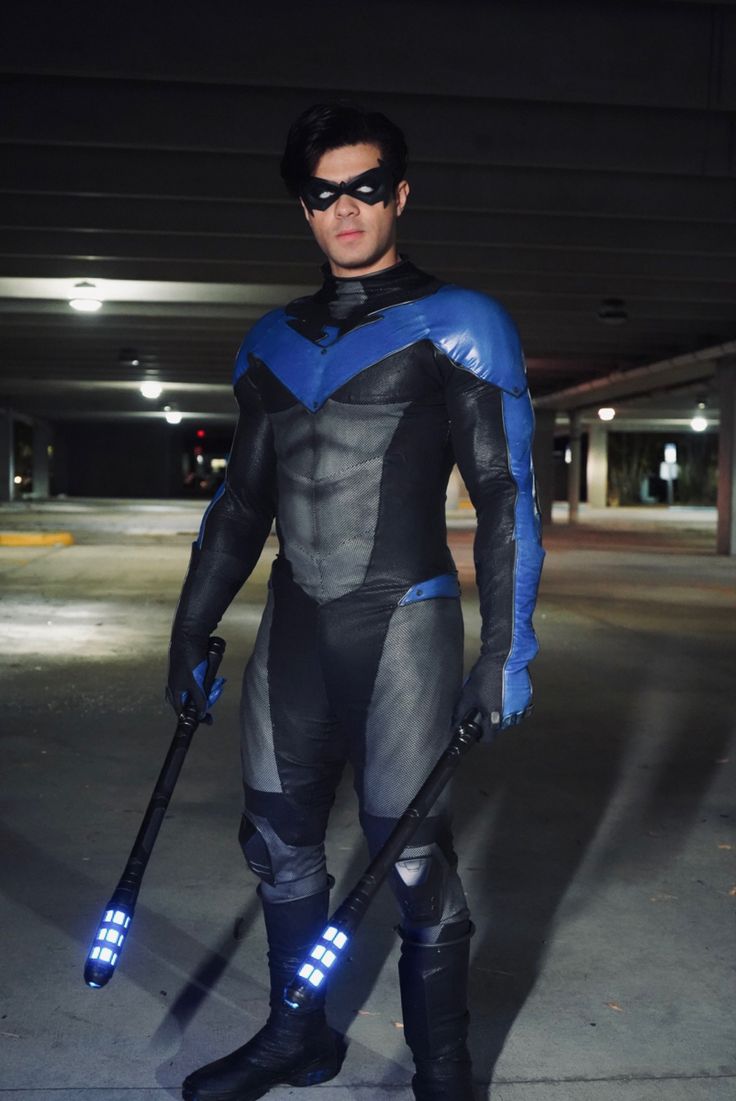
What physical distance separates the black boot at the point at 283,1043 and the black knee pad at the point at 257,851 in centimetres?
8

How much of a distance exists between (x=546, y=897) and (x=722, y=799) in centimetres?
151

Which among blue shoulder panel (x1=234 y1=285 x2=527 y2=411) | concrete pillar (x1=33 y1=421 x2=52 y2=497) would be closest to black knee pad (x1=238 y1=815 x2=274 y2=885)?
blue shoulder panel (x1=234 y1=285 x2=527 y2=411)

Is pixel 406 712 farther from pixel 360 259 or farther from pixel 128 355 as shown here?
pixel 128 355

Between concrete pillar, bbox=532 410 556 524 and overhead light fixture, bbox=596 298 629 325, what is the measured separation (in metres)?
13.6

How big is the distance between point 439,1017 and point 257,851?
20.6 inches

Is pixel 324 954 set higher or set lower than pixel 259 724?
lower

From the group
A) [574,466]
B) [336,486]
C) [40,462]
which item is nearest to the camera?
[336,486]

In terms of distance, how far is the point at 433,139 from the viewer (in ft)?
27.6

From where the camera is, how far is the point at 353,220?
8.61 ft

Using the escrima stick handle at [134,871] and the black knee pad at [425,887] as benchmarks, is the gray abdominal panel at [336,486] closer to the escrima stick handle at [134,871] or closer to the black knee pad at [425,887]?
the escrima stick handle at [134,871]

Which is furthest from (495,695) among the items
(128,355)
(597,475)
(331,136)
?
(597,475)

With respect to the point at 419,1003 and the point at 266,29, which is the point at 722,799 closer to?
the point at 419,1003

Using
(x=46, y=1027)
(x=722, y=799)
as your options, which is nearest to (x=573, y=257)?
(x=722, y=799)

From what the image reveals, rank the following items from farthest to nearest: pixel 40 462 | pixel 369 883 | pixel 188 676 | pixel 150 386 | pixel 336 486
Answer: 1. pixel 40 462
2. pixel 150 386
3. pixel 188 676
4. pixel 336 486
5. pixel 369 883
